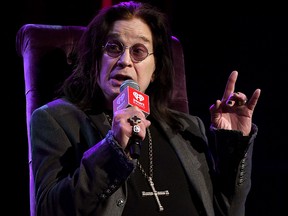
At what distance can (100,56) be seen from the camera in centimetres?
157

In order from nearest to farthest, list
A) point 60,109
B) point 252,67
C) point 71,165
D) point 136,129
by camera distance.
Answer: point 136,129, point 71,165, point 60,109, point 252,67

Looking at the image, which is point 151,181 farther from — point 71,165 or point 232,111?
point 232,111

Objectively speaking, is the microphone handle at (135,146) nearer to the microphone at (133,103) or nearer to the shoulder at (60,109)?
the microphone at (133,103)

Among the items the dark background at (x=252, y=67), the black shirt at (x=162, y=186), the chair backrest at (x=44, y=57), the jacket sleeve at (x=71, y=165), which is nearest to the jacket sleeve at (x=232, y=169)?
the black shirt at (x=162, y=186)

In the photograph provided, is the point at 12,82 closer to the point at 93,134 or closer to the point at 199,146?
the point at 93,134

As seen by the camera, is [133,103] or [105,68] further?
[105,68]

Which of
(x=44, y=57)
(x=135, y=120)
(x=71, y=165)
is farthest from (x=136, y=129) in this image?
(x=44, y=57)

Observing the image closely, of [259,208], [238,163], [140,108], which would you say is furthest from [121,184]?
[259,208]

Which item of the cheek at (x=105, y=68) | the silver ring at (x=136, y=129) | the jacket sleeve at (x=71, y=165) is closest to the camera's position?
the silver ring at (x=136, y=129)

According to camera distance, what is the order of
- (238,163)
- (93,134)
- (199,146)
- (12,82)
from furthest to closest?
(12,82) → (199,146) → (238,163) → (93,134)

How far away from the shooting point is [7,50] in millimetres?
1975

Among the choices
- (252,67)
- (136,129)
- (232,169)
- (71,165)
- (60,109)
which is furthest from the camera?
(252,67)

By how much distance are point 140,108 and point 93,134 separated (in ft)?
1.19

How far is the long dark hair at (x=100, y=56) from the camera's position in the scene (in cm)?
158
